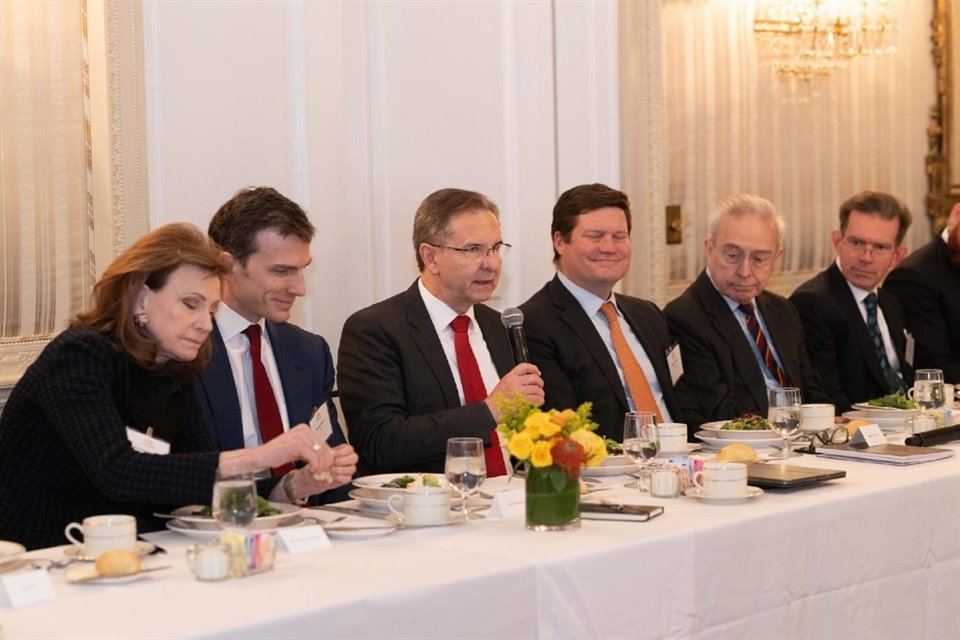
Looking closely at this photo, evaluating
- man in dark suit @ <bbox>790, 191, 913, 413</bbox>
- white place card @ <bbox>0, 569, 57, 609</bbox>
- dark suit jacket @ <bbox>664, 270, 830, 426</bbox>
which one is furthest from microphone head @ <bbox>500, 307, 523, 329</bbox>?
man in dark suit @ <bbox>790, 191, 913, 413</bbox>

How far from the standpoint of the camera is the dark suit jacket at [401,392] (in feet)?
11.8

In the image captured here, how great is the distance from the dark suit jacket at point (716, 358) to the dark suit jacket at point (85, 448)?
6.45ft

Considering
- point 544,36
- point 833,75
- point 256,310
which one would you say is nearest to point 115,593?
point 256,310

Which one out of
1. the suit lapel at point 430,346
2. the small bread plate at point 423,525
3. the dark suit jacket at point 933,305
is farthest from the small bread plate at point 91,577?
the dark suit jacket at point 933,305

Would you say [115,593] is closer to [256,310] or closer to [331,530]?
[331,530]

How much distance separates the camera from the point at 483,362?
12.9 ft

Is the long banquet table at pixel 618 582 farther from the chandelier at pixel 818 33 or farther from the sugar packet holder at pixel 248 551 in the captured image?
the chandelier at pixel 818 33

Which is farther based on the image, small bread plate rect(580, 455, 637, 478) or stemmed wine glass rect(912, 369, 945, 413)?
stemmed wine glass rect(912, 369, 945, 413)

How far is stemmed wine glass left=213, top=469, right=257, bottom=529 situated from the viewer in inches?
94.7

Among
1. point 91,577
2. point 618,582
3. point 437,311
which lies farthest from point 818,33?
point 91,577

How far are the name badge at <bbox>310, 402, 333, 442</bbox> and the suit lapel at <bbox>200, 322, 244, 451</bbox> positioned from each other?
0.19m

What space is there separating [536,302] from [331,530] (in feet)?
5.83

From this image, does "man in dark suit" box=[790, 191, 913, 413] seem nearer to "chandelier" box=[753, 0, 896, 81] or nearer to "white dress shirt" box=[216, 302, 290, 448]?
"chandelier" box=[753, 0, 896, 81]

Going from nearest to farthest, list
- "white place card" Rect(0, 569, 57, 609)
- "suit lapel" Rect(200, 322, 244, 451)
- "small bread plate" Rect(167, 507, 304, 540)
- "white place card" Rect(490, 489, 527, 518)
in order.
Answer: "white place card" Rect(0, 569, 57, 609) → "small bread plate" Rect(167, 507, 304, 540) → "white place card" Rect(490, 489, 527, 518) → "suit lapel" Rect(200, 322, 244, 451)
